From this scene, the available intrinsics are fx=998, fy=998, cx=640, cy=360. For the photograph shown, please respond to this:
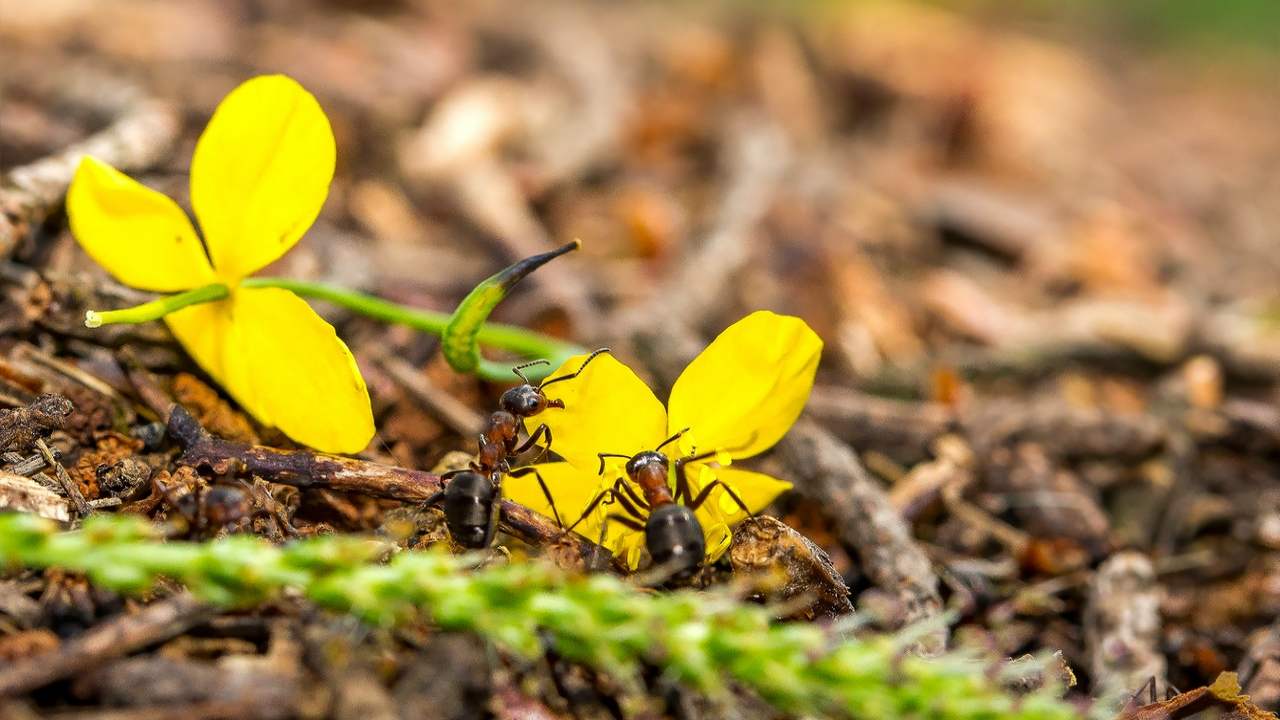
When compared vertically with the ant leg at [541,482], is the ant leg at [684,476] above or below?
above

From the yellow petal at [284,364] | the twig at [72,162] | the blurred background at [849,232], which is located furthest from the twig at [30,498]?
the twig at [72,162]

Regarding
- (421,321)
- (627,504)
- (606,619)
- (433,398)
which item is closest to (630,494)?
(627,504)

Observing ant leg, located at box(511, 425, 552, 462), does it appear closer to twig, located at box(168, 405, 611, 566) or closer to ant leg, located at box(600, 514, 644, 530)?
twig, located at box(168, 405, 611, 566)

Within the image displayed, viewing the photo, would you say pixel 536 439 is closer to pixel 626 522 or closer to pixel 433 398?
pixel 626 522

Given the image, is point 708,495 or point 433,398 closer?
point 708,495

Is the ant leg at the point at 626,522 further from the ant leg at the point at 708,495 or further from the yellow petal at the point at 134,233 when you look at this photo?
the yellow petal at the point at 134,233

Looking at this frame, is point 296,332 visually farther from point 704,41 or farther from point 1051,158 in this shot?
point 1051,158
